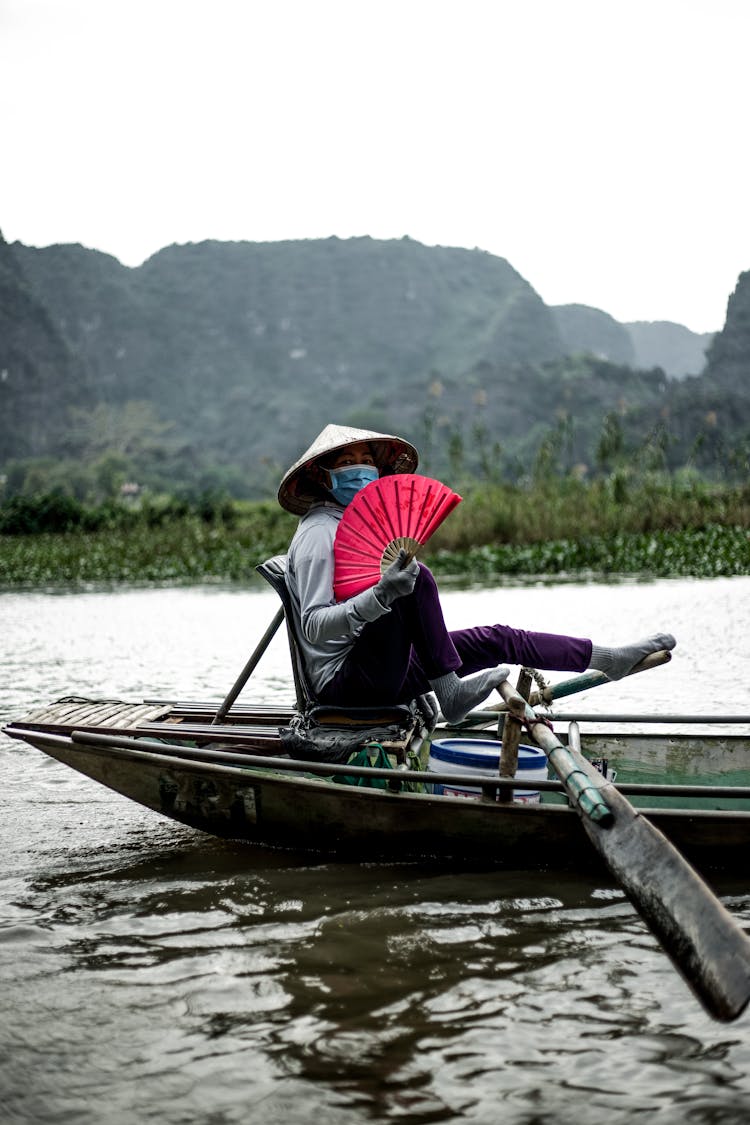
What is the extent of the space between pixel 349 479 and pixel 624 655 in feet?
3.62

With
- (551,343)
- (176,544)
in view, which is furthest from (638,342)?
(176,544)

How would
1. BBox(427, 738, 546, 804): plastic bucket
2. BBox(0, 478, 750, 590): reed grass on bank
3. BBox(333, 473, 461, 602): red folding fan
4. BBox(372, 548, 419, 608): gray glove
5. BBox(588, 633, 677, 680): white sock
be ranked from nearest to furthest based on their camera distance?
BBox(372, 548, 419, 608): gray glove
BBox(333, 473, 461, 602): red folding fan
BBox(427, 738, 546, 804): plastic bucket
BBox(588, 633, 677, 680): white sock
BBox(0, 478, 750, 590): reed grass on bank

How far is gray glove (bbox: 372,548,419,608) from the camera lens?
3.20 metres

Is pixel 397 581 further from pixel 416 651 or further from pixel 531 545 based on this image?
pixel 531 545

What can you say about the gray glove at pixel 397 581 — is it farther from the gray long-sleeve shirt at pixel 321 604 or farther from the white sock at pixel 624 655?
the white sock at pixel 624 655

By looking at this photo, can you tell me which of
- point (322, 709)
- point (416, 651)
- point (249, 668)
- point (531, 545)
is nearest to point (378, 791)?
point (322, 709)

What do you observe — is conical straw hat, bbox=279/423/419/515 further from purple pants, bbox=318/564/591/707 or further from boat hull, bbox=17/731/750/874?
boat hull, bbox=17/731/750/874

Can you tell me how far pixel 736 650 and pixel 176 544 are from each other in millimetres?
12011

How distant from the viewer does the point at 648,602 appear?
1106 centimetres

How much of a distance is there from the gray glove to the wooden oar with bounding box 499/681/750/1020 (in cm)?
44

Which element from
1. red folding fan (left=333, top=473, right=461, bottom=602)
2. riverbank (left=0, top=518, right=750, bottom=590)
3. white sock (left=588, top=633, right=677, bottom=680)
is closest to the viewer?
red folding fan (left=333, top=473, right=461, bottom=602)

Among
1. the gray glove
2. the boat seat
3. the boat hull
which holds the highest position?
the gray glove

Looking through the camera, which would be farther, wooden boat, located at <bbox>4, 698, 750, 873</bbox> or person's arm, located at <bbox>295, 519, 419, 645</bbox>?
wooden boat, located at <bbox>4, 698, 750, 873</bbox>

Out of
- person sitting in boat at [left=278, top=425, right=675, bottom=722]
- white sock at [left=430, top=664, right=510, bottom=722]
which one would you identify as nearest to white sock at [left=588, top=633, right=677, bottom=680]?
person sitting in boat at [left=278, top=425, right=675, bottom=722]
